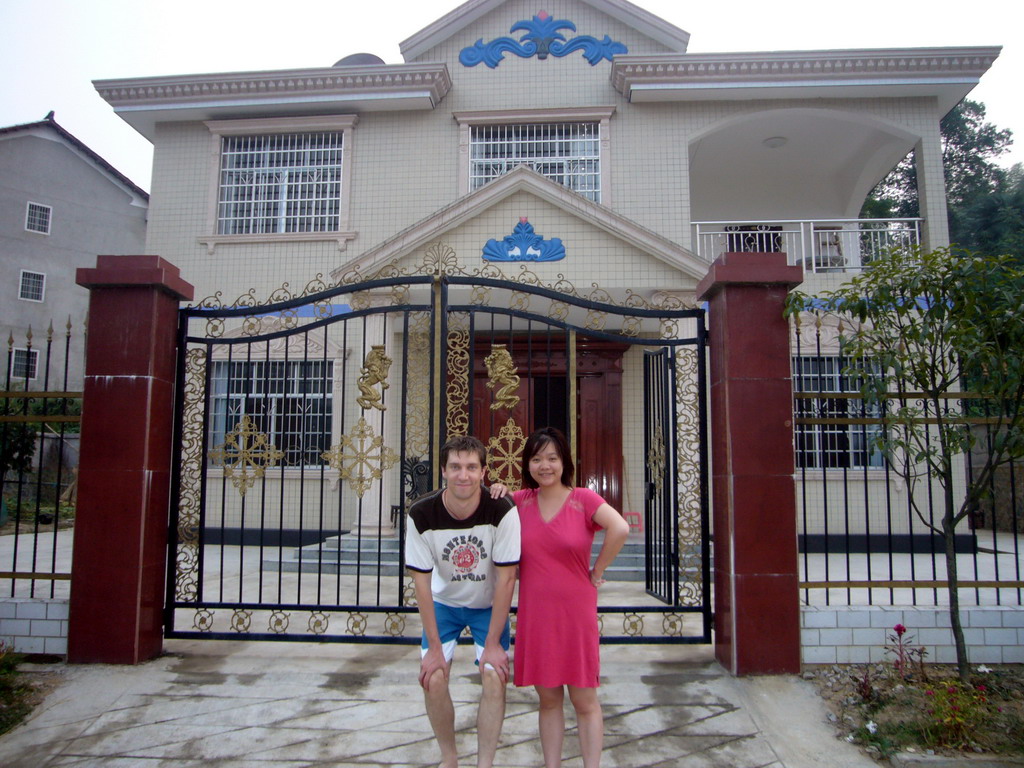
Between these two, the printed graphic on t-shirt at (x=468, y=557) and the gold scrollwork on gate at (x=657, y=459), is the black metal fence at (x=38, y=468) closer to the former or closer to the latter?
the printed graphic on t-shirt at (x=468, y=557)

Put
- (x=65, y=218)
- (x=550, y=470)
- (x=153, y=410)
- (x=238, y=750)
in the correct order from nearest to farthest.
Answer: (x=550, y=470)
(x=238, y=750)
(x=153, y=410)
(x=65, y=218)

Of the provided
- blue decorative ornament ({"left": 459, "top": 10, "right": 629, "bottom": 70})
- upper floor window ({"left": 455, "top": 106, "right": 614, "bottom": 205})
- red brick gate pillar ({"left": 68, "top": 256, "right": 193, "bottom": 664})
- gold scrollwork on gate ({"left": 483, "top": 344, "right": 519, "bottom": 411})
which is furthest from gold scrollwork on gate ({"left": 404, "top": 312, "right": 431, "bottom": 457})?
blue decorative ornament ({"left": 459, "top": 10, "right": 629, "bottom": 70})

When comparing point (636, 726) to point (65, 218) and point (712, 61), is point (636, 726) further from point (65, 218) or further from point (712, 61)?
point (65, 218)

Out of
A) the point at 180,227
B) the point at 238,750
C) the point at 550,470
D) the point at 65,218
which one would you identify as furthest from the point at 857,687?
the point at 65,218

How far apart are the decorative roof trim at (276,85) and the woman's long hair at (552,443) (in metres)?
8.11

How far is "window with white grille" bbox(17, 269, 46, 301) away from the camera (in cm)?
1839

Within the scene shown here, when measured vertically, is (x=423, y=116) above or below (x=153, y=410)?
above

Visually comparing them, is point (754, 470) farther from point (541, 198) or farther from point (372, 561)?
point (541, 198)

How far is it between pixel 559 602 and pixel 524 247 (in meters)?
5.63

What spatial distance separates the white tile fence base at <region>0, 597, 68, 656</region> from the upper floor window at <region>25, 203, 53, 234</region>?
18028mm

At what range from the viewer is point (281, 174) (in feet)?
33.4

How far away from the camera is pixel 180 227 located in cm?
1002

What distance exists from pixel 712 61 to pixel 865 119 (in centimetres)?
237

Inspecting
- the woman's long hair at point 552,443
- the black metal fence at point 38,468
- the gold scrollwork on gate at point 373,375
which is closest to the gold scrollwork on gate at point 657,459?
the gold scrollwork on gate at point 373,375
